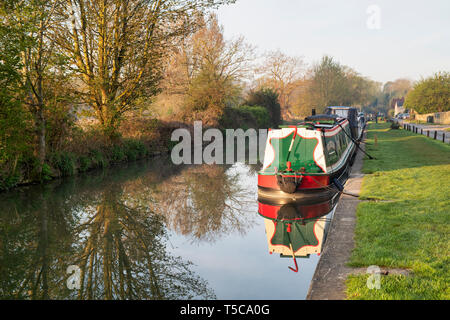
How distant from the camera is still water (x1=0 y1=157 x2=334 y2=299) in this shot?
4.95 metres

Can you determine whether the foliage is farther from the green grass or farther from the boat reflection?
the boat reflection

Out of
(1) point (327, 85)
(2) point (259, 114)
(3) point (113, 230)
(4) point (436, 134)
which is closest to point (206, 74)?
(2) point (259, 114)

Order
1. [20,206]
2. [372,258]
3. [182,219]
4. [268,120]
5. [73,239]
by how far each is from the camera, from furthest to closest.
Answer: [268,120] → [20,206] → [182,219] → [73,239] → [372,258]

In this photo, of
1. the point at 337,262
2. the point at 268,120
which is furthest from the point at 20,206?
the point at 268,120

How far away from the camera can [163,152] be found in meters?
23.1

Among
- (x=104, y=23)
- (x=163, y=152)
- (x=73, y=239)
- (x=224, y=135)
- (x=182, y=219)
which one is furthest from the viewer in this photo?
(x=224, y=135)

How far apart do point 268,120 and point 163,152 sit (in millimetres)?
19447

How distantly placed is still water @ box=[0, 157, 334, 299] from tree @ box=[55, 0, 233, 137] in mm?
6080

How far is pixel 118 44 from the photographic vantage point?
17219 millimetres

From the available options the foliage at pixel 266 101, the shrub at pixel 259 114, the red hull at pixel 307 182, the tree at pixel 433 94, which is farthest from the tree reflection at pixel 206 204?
the tree at pixel 433 94

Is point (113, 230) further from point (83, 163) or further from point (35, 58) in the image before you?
point (83, 163)

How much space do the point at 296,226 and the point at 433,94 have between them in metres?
51.8

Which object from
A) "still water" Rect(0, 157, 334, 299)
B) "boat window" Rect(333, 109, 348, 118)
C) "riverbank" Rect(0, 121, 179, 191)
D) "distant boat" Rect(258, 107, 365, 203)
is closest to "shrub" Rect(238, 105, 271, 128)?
"boat window" Rect(333, 109, 348, 118)

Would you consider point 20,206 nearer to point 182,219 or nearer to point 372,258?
point 182,219
